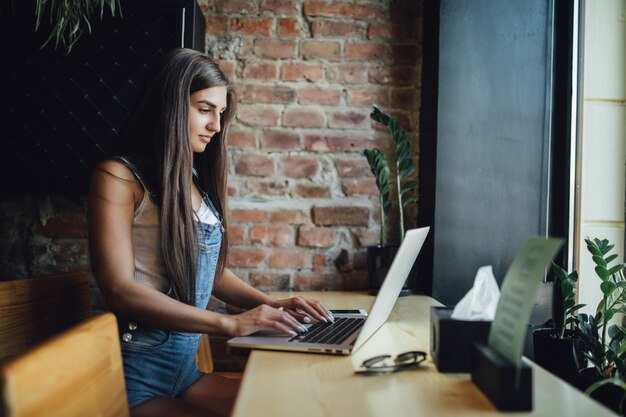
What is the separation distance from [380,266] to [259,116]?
0.81 m

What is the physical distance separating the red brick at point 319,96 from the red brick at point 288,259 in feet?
2.10

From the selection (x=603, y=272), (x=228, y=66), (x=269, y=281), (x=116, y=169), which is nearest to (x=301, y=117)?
(x=228, y=66)

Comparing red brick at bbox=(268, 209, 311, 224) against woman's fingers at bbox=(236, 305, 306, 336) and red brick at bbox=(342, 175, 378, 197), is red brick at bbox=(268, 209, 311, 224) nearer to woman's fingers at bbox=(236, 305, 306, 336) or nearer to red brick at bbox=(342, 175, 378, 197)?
red brick at bbox=(342, 175, 378, 197)

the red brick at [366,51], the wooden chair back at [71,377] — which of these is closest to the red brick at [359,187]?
the red brick at [366,51]

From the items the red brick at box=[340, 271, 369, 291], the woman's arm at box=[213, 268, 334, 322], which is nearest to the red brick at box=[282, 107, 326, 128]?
the red brick at box=[340, 271, 369, 291]

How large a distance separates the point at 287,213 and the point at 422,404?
1.52 metres

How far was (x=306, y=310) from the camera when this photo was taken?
4.91 feet

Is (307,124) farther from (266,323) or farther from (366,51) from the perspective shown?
(266,323)

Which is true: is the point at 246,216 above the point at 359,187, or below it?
below

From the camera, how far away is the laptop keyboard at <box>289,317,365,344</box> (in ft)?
4.11

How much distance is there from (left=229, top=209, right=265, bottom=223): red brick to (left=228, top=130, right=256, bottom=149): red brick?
27 cm

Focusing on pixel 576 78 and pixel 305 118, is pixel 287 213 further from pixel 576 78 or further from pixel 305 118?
pixel 576 78

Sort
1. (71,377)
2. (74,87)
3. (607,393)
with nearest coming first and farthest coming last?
1. (71,377)
2. (607,393)
3. (74,87)

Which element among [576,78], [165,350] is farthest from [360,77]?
[165,350]
